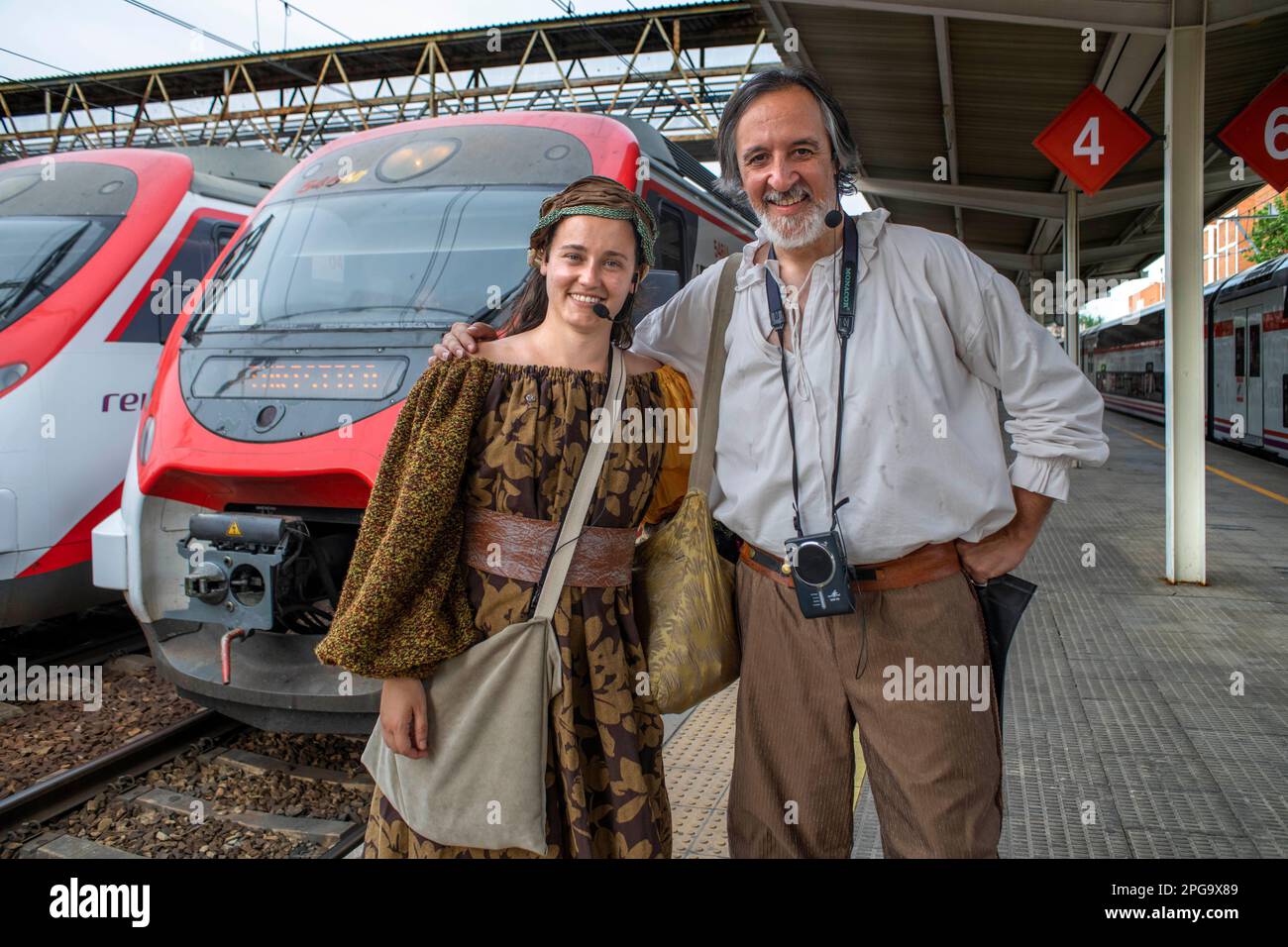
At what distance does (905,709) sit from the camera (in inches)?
77.3

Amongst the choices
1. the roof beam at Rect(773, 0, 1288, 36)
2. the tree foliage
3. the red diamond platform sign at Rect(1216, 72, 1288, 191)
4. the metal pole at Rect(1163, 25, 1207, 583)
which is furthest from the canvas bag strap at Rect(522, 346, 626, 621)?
the tree foliage

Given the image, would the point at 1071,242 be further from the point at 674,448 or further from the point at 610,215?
the point at 610,215

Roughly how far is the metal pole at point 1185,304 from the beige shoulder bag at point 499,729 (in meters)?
5.88

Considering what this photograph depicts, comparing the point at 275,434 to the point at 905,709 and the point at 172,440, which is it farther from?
the point at 905,709

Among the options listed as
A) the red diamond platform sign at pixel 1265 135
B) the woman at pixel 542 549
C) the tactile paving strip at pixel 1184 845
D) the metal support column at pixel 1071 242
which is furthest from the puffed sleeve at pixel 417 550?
the metal support column at pixel 1071 242

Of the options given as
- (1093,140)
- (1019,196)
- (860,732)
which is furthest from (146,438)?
(1019,196)

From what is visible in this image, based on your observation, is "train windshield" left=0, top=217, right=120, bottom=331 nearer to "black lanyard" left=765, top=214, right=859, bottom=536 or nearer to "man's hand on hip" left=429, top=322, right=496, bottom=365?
"man's hand on hip" left=429, top=322, right=496, bottom=365

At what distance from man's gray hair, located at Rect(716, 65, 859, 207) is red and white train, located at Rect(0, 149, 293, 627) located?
176 inches

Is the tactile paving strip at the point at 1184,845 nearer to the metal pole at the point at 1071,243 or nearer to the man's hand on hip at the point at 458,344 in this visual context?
the man's hand on hip at the point at 458,344

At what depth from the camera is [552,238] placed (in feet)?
6.89

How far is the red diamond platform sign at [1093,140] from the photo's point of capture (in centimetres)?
829

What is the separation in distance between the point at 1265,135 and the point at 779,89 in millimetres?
9099

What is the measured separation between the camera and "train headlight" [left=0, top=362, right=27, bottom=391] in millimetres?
5191

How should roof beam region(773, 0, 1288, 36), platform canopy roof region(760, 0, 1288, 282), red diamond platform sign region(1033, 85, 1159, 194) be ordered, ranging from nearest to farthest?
roof beam region(773, 0, 1288, 36) → platform canopy roof region(760, 0, 1288, 282) → red diamond platform sign region(1033, 85, 1159, 194)
